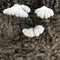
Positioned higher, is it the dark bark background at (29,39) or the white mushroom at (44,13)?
the white mushroom at (44,13)

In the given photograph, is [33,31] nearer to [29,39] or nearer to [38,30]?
[38,30]

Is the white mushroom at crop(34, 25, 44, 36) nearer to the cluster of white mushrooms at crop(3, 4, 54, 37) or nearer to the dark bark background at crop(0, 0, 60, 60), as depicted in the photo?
the cluster of white mushrooms at crop(3, 4, 54, 37)

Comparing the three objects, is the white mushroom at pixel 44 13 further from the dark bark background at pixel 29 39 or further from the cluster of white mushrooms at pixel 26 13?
the dark bark background at pixel 29 39

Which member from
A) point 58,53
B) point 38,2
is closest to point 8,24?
point 38,2

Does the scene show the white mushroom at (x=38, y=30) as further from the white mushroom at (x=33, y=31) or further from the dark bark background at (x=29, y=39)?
the dark bark background at (x=29, y=39)

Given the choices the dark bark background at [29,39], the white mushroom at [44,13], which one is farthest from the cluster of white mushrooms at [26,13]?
the dark bark background at [29,39]

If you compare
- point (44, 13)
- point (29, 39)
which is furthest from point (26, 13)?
point (29, 39)

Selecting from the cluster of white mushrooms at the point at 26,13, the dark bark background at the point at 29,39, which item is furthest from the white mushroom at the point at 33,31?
the dark bark background at the point at 29,39
